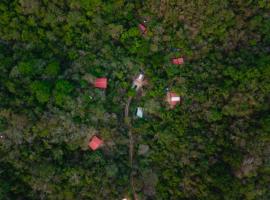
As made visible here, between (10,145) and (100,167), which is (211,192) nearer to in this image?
(100,167)

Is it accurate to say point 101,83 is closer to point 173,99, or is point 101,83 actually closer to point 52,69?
point 52,69

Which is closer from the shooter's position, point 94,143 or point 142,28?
point 94,143

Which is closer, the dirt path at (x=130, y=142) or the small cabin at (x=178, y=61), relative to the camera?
the small cabin at (x=178, y=61)

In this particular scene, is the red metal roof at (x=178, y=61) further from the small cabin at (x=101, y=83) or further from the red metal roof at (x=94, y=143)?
the red metal roof at (x=94, y=143)

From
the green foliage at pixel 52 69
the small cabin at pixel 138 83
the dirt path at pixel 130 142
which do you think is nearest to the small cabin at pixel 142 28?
the small cabin at pixel 138 83

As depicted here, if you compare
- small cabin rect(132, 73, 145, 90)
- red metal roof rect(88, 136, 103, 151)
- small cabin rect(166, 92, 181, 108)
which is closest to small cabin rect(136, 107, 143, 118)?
small cabin rect(132, 73, 145, 90)

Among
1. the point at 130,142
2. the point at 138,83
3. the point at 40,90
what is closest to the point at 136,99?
the point at 138,83
